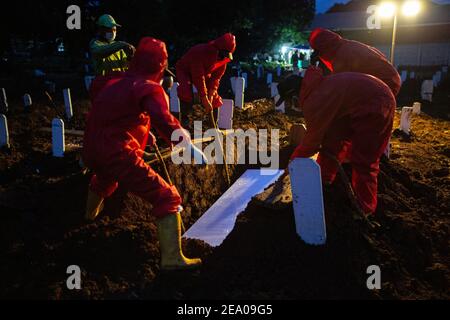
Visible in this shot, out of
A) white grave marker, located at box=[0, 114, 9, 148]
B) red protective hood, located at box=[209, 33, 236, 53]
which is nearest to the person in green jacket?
red protective hood, located at box=[209, 33, 236, 53]

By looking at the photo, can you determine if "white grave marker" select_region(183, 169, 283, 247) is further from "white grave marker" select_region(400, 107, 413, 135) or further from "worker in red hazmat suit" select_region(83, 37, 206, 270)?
"white grave marker" select_region(400, 107, 413, 135)

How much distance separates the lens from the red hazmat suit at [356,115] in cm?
334

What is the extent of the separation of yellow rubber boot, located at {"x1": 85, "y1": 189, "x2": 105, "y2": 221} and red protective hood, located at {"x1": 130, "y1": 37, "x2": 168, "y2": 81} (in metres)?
1.22

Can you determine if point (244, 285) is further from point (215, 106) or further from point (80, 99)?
point (80, 99)

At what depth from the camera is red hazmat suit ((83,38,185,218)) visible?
276cm

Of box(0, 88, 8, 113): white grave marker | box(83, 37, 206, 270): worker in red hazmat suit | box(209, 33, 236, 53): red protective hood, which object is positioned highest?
box(209, 33, 236, 53): red protective hood

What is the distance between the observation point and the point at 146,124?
3164mm

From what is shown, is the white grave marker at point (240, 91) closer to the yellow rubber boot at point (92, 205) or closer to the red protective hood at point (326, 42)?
the red protective hood at point (326, 42)

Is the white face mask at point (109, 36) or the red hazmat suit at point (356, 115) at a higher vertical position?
the white face mask at point (109, 36)

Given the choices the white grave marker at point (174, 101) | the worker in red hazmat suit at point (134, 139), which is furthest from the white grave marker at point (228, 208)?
the white grave marker at point (174, 101)

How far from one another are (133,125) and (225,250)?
4.26ft

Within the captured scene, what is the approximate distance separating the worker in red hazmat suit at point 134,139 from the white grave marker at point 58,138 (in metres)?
2.46

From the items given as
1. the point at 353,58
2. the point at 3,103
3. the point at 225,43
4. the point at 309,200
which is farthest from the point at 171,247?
the point at 3,103

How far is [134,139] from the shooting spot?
2.99 m
